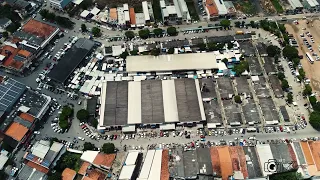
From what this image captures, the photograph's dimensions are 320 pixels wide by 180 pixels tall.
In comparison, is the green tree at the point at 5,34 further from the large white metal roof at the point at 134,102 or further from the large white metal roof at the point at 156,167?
the large white metal roof at the point at 156,167

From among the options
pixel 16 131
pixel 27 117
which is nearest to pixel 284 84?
pixel 27 117

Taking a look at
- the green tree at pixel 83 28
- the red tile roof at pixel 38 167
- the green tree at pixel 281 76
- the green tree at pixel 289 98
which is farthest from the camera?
the green tree at pixel 83 28

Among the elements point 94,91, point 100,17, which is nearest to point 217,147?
point 94,91

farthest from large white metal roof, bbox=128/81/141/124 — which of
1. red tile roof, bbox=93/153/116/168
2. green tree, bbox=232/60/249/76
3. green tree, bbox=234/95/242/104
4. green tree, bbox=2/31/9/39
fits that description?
green tree, bbox=2/31/9/39

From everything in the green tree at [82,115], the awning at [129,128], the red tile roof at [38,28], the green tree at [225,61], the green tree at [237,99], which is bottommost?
the awning at [129,128]

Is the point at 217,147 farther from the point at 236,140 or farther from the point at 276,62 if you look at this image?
the point at 276,62

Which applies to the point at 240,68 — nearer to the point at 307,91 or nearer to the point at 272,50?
the point at 272,50

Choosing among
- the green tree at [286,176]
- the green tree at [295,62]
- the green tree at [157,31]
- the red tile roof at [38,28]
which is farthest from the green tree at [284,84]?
the red tile roof at [38,28]
